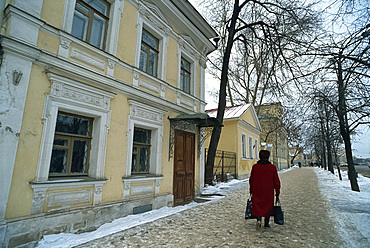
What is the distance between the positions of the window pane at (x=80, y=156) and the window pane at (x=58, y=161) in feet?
0.63

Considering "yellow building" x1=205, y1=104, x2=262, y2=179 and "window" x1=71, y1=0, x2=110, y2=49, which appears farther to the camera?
"yellow building" x1=205, y1=104, x2=262, y2=179

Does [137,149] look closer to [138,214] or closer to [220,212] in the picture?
[138,214]

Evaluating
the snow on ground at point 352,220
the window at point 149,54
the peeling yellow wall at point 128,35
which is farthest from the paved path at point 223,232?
the window at point 149,54

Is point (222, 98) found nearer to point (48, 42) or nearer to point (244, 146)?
point (48, 42)

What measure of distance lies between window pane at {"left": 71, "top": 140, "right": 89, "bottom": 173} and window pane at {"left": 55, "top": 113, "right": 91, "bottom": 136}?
0.77ft

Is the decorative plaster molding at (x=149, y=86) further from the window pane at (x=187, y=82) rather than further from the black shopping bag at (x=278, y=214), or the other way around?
the black shopping bag at (x=278, y=214)

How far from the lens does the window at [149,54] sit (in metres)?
6.62

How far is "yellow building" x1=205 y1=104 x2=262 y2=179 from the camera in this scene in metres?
15.8

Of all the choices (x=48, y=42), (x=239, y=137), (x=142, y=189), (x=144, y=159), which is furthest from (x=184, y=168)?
(x=239, y=137)

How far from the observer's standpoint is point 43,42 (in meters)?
3.98

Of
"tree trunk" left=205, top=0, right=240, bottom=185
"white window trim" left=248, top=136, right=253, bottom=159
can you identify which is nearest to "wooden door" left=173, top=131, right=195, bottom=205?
"tree trunk" left=205, top=0, right=240, bottom=185

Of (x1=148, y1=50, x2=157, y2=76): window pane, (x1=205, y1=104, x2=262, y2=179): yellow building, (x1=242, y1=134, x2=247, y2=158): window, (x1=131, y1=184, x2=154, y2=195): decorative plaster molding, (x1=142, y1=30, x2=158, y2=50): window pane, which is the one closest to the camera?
(x1=131, y1=184, x2=154, y2=195): decorative plaster molding

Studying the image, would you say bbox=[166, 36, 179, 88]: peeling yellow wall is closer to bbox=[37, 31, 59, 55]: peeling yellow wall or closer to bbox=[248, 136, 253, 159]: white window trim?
bbox=[37, 31, 59, 55]: peeling yellow wall

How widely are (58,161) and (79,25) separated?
3.11 metres
